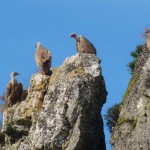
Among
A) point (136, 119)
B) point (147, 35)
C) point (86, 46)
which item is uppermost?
point (86, 46)

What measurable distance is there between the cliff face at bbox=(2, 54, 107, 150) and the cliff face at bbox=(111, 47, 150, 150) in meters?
1.58

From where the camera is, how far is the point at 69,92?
3269 cm

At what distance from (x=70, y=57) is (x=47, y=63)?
1478 millimetres

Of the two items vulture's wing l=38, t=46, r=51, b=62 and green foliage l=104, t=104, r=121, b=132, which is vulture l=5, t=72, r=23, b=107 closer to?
vulture's wing l=38, t=46, r=51, b=62

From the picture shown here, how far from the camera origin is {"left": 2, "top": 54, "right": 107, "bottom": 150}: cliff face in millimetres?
31906

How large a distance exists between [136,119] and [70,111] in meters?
3.33

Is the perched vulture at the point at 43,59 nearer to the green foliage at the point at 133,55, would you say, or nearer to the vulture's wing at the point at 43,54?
the vulture's wing at the point at 43,54

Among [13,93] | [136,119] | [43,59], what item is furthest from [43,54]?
[136,119]

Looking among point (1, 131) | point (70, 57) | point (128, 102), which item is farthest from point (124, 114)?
point (1, 131)

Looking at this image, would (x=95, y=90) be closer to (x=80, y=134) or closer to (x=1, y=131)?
(x=80, y=134)

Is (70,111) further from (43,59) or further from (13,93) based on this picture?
(13,93)

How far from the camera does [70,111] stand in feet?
106

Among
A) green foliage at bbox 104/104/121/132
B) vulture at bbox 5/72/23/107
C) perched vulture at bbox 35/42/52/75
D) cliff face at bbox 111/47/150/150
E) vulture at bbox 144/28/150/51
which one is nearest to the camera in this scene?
cliff face at bbox 111/47/150/150

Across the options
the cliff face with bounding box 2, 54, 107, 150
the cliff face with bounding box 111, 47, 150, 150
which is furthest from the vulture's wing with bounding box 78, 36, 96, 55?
the cliff face with bounding box 111, 47, 150, 150
